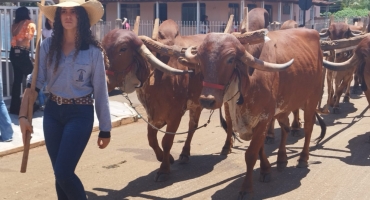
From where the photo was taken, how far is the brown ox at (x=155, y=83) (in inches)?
260

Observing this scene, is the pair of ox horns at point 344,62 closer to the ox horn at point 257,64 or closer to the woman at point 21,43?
the ox horn at point 257,64

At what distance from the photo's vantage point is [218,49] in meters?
5.73

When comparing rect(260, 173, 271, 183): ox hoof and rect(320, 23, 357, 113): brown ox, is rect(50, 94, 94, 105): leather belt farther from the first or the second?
rect(320, 23, 357, 113): brown ox

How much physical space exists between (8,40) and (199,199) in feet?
20.4

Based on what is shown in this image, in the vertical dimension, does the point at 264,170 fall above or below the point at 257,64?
below

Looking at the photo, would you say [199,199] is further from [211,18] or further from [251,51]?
[211,18]

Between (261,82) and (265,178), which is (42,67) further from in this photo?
(265,178)

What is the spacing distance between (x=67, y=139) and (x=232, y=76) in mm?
2062

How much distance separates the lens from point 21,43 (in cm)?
990

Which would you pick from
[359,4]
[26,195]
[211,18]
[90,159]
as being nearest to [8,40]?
[90,159]

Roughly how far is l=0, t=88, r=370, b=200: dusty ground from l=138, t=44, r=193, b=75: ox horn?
1.48m

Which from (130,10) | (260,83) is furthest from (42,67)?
(130,10)

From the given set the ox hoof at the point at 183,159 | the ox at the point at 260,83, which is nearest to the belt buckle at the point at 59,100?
the ox at the point at 260,83

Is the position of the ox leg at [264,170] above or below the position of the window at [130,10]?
below
